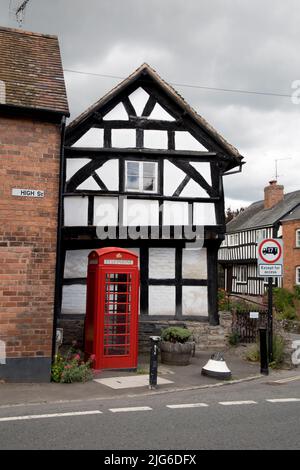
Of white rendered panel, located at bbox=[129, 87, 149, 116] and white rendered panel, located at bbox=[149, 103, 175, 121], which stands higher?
white rendered panel, located at bbox=[129, 87, 149, 116]

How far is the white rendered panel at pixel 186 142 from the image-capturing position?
1378 centimetres

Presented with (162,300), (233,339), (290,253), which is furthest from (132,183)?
(290,253)

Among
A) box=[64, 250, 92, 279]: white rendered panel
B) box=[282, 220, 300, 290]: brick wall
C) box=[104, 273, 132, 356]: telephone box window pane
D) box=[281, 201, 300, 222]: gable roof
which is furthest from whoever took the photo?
box=[281, 201, 300, 222]: gable roof

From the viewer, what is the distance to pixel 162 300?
13.3 meters

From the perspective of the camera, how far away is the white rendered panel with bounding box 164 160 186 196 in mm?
13500

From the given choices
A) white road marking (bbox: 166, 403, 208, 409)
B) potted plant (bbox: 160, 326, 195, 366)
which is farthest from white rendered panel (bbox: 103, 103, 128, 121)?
white road marking (bbox: 166, 403, 208, 409)

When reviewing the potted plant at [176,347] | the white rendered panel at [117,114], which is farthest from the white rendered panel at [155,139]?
the potted plant at [176,347]

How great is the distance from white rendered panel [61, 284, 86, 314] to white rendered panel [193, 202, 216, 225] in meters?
3.77

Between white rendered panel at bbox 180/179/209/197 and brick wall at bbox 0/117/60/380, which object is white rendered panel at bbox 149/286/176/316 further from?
brick wall at bbox 0/117/60/380

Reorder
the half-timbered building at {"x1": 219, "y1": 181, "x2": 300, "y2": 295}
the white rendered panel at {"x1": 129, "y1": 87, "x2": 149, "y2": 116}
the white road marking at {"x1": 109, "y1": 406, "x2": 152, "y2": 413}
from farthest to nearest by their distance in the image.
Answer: the half-timbered building at {"x1": 219, "y1": 181, "x2": 300, "y2": 295}, the white rendered panel at {"x1": 129, "y1": 87, "x2": 149, "y2": 116}, the white road marking at {"x1": 109, "y1": 406, "x2": 152, "y2": 413}

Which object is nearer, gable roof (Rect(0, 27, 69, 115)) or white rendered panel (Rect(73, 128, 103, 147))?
gable roof (Rect(0, 27, 69, 115))

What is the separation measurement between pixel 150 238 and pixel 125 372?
4.22 metres

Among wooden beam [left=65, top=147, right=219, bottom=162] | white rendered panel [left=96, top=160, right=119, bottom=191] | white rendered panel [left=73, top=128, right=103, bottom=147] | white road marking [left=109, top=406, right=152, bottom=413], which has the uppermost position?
white rendered panel [left=73, top=128, right=103, bottom=147]
